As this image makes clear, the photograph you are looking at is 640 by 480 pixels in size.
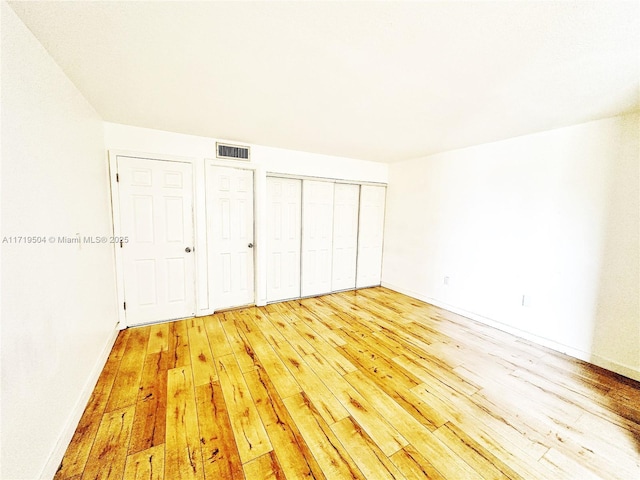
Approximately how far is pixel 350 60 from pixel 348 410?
91.4 inches

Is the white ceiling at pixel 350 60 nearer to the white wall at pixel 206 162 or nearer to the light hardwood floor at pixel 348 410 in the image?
the white wall at pixel 206 162

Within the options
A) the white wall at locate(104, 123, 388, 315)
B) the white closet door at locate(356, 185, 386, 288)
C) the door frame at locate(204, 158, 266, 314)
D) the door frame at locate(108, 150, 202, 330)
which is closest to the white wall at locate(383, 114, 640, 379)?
the white closet door at locate(356, 185, 386, 288)

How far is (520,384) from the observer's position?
217 cm

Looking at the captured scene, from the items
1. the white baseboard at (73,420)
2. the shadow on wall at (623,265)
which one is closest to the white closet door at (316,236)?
the white baseboard at (73,420)

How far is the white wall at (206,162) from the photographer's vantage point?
9.39ft

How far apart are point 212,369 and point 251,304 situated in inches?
60.3

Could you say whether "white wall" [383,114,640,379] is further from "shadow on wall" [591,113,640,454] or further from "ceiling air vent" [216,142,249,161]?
"ceiling air vent" [216,142,249,161]

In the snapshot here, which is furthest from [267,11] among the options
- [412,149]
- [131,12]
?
[412,149]

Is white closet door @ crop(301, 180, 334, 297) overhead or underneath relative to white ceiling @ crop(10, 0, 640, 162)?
underneath

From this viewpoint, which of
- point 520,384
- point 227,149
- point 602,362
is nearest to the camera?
point 520,384

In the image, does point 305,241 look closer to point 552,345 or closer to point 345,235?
point 345,235

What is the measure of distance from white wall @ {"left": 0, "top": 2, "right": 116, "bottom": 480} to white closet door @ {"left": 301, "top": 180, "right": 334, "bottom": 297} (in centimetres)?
261

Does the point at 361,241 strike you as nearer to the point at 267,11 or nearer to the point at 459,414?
the point at 459,414

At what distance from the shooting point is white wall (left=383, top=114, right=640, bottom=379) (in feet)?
7.61
